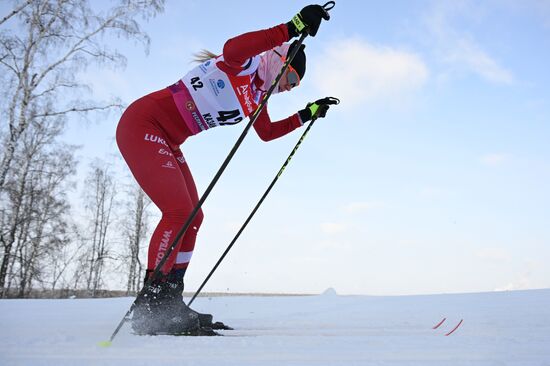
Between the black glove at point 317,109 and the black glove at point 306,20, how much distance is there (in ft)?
3.57

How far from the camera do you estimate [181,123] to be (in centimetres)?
254

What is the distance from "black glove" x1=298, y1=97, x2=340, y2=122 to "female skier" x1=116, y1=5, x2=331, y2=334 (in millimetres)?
628

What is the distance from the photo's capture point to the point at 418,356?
4.90 feet

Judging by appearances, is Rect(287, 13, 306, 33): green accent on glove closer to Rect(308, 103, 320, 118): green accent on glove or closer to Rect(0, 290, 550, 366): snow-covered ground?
Rect(308, 103, 320, 118): green accent on glove

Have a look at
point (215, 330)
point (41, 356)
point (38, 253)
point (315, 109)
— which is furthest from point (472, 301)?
point (38, 253)

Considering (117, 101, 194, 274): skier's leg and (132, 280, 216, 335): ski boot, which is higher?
(117, 101, 194, 274): skier's leg

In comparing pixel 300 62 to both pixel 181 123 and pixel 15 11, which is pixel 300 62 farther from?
pixel 15 11

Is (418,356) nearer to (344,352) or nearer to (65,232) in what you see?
(344,352)

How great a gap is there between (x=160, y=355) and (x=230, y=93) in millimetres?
1612

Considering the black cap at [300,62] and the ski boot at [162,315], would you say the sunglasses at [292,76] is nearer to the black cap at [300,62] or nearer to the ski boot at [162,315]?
the black cap at [300,62]

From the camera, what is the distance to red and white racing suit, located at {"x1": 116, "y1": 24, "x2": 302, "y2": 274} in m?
2.25

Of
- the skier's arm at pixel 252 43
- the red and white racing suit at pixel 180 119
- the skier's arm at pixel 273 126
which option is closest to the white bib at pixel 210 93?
the red and white racing suit at pixel 180 119

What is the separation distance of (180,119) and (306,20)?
1014 millimetres

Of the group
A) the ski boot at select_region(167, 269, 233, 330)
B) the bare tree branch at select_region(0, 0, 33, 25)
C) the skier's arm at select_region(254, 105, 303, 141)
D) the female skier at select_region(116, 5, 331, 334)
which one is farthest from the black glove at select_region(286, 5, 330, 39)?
the bare tree branch at select_region(0, 0, 33, 25)
